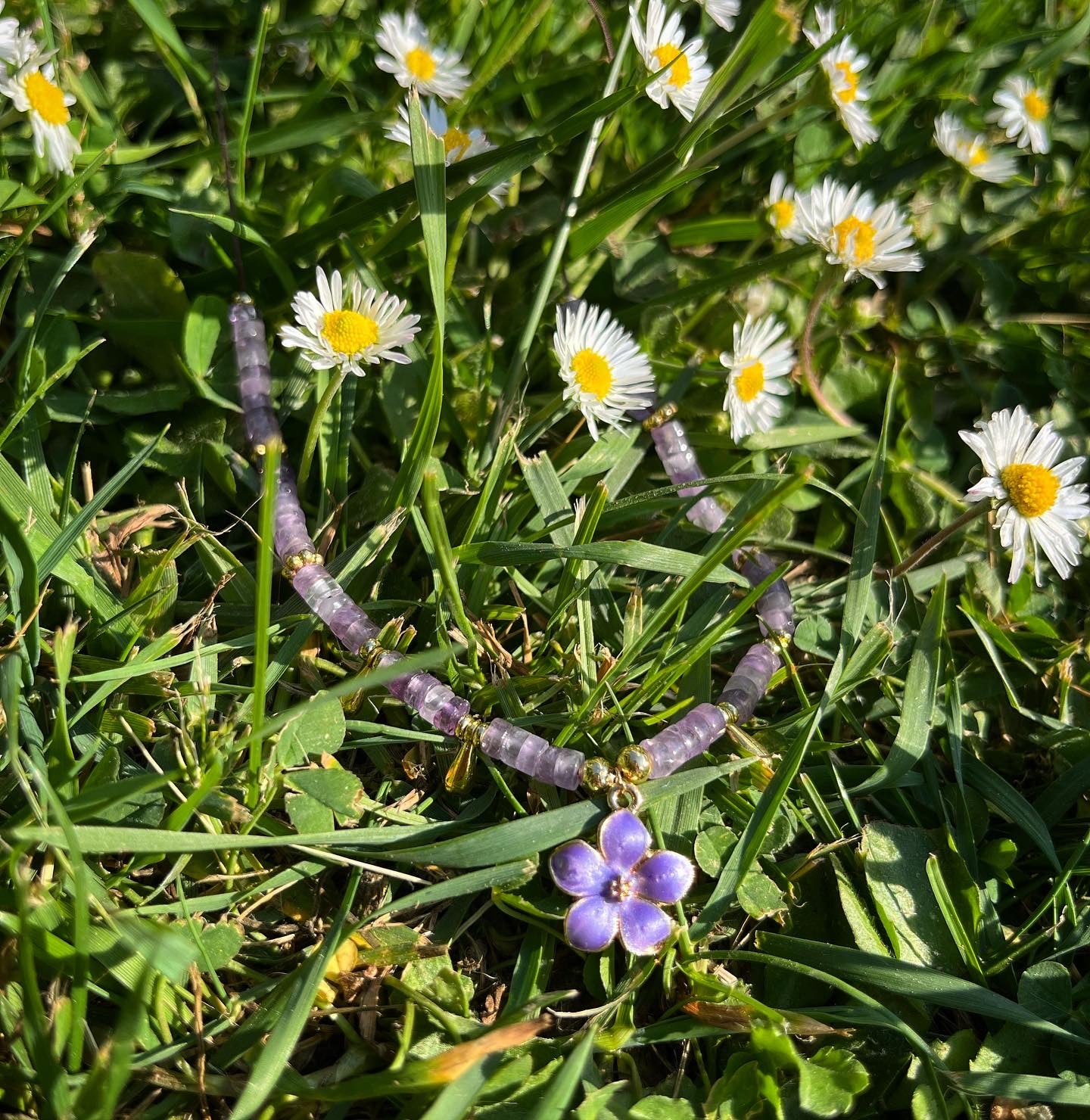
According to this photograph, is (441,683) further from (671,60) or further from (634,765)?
(671,60)

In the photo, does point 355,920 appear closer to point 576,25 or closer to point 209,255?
point 209,255

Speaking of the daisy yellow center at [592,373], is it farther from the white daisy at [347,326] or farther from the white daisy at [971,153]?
the white daisy at [971,153]

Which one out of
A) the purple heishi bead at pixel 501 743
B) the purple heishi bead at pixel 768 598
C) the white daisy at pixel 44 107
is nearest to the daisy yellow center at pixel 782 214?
the purple heishi bead at pixel 768 598

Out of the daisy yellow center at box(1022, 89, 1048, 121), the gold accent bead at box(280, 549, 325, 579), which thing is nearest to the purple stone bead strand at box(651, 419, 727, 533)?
the gold accent bead at box(280, 549, 325, 579)

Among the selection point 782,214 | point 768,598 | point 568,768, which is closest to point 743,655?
point 768,598

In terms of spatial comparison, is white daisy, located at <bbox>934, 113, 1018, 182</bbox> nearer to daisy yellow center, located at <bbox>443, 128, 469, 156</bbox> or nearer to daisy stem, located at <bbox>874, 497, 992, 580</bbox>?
daisy stem, located at <bbox>874, 497, 992, 580</bbox>
